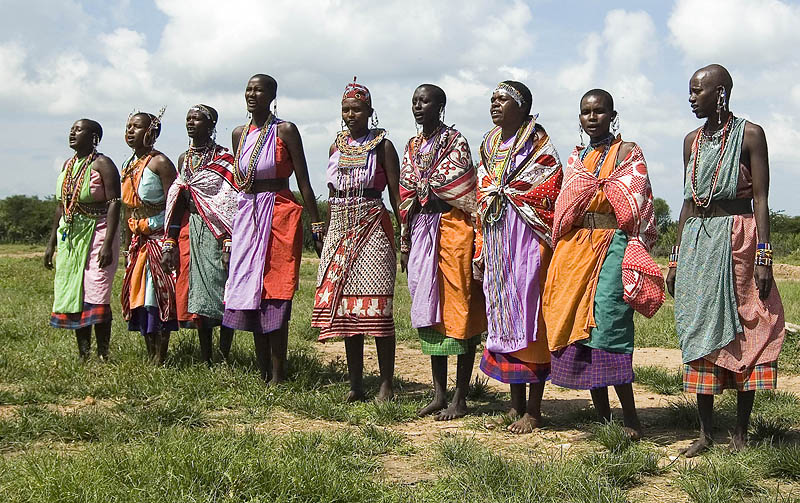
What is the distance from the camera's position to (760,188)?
4.29m

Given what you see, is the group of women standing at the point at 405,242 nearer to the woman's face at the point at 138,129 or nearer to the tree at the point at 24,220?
the woman's face at the point at 138,129

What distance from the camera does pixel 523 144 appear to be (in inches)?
202

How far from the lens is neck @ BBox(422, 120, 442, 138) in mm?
5551

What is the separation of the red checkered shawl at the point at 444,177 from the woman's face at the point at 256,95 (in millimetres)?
1286

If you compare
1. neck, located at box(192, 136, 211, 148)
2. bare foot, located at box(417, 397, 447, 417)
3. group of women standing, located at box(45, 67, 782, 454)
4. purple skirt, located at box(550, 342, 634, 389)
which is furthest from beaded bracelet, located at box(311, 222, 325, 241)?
purple skirt, located at box(550, 342, 634, 389)

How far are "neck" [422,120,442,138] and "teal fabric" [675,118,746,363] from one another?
1.78 meters

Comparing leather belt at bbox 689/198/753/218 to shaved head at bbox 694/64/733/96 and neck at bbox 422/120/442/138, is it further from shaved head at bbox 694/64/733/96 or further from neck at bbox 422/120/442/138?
neck at bbox 422/120/442/138

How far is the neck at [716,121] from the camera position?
14.6 feet

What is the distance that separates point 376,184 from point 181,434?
237 cm

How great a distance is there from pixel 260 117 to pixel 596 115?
265cm

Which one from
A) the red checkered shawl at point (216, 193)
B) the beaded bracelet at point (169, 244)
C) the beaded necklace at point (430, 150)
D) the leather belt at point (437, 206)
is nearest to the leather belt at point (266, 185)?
the red checkered shawl at point (216, 193)

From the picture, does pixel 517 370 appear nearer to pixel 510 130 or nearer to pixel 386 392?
pixel 386 392

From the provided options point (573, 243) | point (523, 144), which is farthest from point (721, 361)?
point (523, 144)

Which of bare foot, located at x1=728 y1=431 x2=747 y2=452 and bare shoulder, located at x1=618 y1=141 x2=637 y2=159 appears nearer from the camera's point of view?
bare foot, located at x1=728 y1=431 x2=747 y2=452
